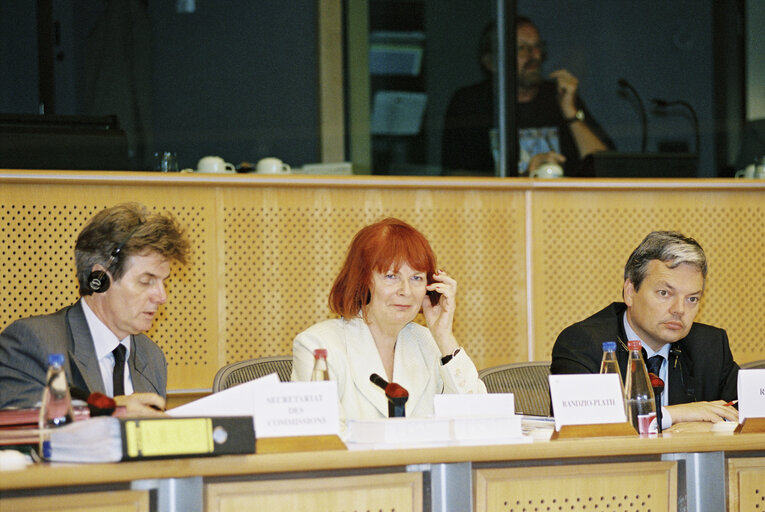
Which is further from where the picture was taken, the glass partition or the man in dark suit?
the glass partition

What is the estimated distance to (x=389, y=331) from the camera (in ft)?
9.37

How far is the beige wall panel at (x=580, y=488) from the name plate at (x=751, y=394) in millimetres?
282

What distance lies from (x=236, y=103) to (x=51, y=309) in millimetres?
1648

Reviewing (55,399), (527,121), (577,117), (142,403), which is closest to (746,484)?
(142,403)

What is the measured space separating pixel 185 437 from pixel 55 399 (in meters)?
0.31

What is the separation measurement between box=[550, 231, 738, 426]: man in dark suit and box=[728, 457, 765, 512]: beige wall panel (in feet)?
2.23

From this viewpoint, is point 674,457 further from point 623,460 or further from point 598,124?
point 598,124

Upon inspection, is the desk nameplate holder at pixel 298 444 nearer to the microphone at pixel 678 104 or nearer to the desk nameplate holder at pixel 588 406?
the desk nameplate holder at pixel 588 406

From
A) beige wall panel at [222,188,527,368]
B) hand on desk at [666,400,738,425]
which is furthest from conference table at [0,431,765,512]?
beige wall panel at [222,188,527,368]

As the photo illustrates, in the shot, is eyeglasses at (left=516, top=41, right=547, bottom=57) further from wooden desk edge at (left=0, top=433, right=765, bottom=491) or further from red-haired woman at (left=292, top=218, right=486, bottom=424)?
wooden desk edge at (left=0, top=433, right=765, bottom=491)

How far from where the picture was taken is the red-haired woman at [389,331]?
2697 millimetres

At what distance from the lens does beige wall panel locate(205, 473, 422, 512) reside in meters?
1.84

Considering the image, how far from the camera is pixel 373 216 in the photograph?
162 inches

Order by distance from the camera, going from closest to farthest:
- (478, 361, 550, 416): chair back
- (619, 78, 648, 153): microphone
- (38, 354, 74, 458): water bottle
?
(38, 354, 74, 458): water bottle, (478, 361, 550, 416): chair back, (619, 78, 648, 153): microphone
